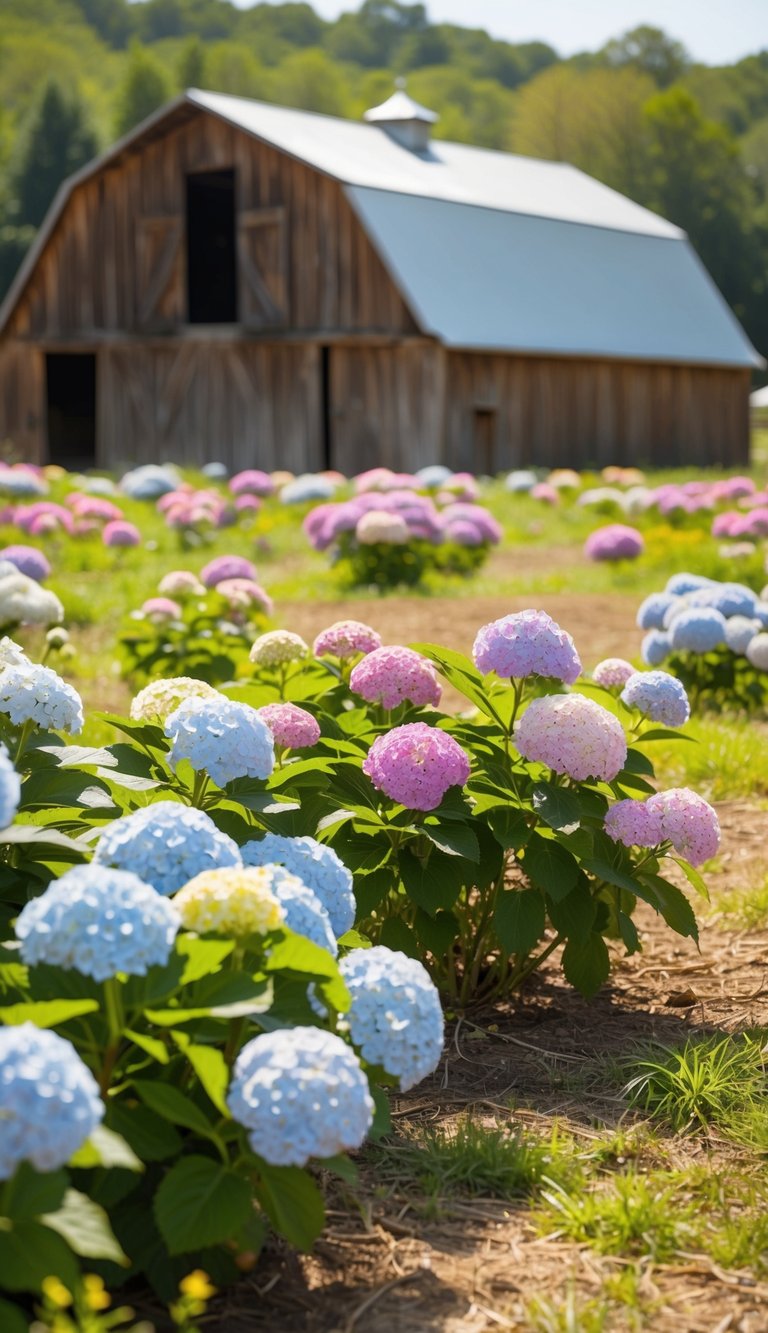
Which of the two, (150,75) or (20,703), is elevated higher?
(150,75)

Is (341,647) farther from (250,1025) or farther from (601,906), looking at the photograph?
(250,1025)

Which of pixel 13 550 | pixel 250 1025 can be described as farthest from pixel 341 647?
pixel 13 550

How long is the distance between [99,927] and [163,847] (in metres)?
0.35

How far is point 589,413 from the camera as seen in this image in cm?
2580

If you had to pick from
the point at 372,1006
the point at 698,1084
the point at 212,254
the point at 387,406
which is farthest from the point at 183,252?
the point at 372,1006

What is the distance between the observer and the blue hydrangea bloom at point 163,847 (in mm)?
2492

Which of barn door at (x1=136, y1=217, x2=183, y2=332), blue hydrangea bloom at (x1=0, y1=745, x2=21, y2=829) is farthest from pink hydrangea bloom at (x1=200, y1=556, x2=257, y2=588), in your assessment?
barn door at (x1=136, y1=217, x2=183, y2=332)

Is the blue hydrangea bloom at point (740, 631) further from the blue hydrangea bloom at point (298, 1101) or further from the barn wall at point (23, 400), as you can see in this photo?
the barn wall at point (23, 400)

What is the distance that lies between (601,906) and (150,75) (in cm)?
7183

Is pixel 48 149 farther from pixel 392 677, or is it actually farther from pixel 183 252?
pixel 392 677

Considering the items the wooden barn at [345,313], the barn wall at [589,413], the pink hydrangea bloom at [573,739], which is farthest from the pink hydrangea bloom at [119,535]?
the barn wall at [589,413]

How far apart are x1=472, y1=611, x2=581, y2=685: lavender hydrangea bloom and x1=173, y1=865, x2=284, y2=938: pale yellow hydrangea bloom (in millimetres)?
1290

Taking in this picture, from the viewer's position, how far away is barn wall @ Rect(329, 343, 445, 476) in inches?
861

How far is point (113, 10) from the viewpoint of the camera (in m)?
118
